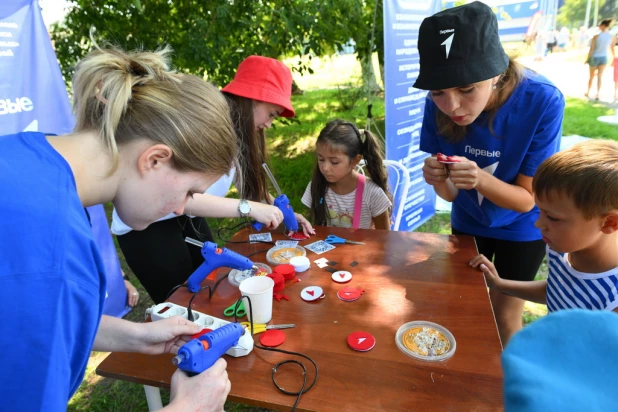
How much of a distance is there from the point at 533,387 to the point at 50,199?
31.5 inches

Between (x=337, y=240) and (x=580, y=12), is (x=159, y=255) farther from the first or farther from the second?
(x=580, y=12)

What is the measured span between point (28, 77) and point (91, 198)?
6.58 ft

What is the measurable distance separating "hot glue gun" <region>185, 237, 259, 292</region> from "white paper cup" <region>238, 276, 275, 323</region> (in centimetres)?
15

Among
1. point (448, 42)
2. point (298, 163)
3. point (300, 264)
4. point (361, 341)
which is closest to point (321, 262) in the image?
point (300, 264)

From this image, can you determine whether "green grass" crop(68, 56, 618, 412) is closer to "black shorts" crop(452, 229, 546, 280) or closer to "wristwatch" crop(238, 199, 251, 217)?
"black shorts" crop(452, 229, 546, 280)

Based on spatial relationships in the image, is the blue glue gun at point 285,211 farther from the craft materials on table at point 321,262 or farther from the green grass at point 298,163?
the green grass at point 298,163

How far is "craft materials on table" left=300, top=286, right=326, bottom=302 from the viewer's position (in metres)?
1.42

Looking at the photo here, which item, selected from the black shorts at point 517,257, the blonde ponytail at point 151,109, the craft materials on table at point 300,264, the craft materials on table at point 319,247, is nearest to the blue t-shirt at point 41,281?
the blonde ponytail at point 151,109

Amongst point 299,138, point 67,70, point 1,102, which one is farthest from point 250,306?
point 299,138

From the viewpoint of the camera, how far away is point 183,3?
13.8 ft

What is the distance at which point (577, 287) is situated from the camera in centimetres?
136

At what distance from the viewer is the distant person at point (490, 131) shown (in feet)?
4.59

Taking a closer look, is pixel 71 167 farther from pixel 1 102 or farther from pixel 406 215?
pixel 406 215

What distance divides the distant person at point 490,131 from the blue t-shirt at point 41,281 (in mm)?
1296
